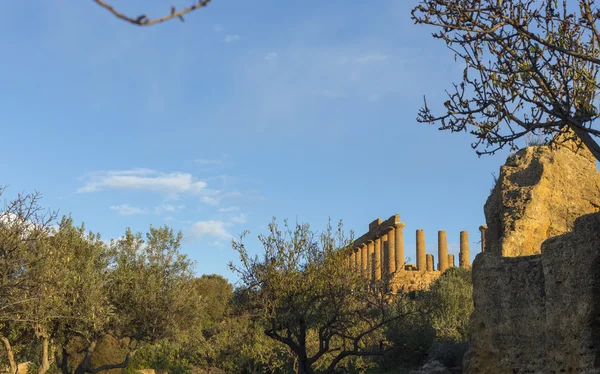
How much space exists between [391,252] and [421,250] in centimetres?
438

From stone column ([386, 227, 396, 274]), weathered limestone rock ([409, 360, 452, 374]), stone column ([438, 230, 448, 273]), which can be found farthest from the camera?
stone column ([438, 230, 448, 273])

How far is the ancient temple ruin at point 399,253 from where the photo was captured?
162 feet

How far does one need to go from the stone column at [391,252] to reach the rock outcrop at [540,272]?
1429 inches

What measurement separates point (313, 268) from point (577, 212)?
6.89 metres

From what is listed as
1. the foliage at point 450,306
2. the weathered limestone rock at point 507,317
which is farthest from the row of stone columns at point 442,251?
the weathered limestone rock at point 507,317

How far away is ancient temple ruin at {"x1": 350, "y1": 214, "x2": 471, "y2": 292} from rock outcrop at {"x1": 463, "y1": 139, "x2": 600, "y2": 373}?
3277cm

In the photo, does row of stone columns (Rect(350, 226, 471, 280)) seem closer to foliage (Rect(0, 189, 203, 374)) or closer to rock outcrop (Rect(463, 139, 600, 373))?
foliage (Rect(0, 189, 203, 374))

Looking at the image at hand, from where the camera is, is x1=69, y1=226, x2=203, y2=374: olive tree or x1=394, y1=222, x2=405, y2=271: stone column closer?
x1=69, y1=226, x2=203, y2=374: olive tree

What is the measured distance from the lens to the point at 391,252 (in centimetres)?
5169

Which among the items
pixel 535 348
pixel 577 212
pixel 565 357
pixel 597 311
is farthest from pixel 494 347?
pixel 577 212

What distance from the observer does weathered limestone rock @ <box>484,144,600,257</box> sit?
12977 millimetres

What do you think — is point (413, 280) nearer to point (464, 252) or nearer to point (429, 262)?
point (464, 252)

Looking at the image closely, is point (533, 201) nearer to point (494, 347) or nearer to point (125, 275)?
point (494, 347)

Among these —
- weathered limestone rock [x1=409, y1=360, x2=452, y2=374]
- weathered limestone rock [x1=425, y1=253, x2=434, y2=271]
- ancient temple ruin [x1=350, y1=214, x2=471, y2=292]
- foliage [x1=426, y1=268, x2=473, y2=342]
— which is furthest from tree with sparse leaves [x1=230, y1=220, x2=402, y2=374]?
weathered limestone rock [x1=425, y1=253, x2=434, y2=271]
